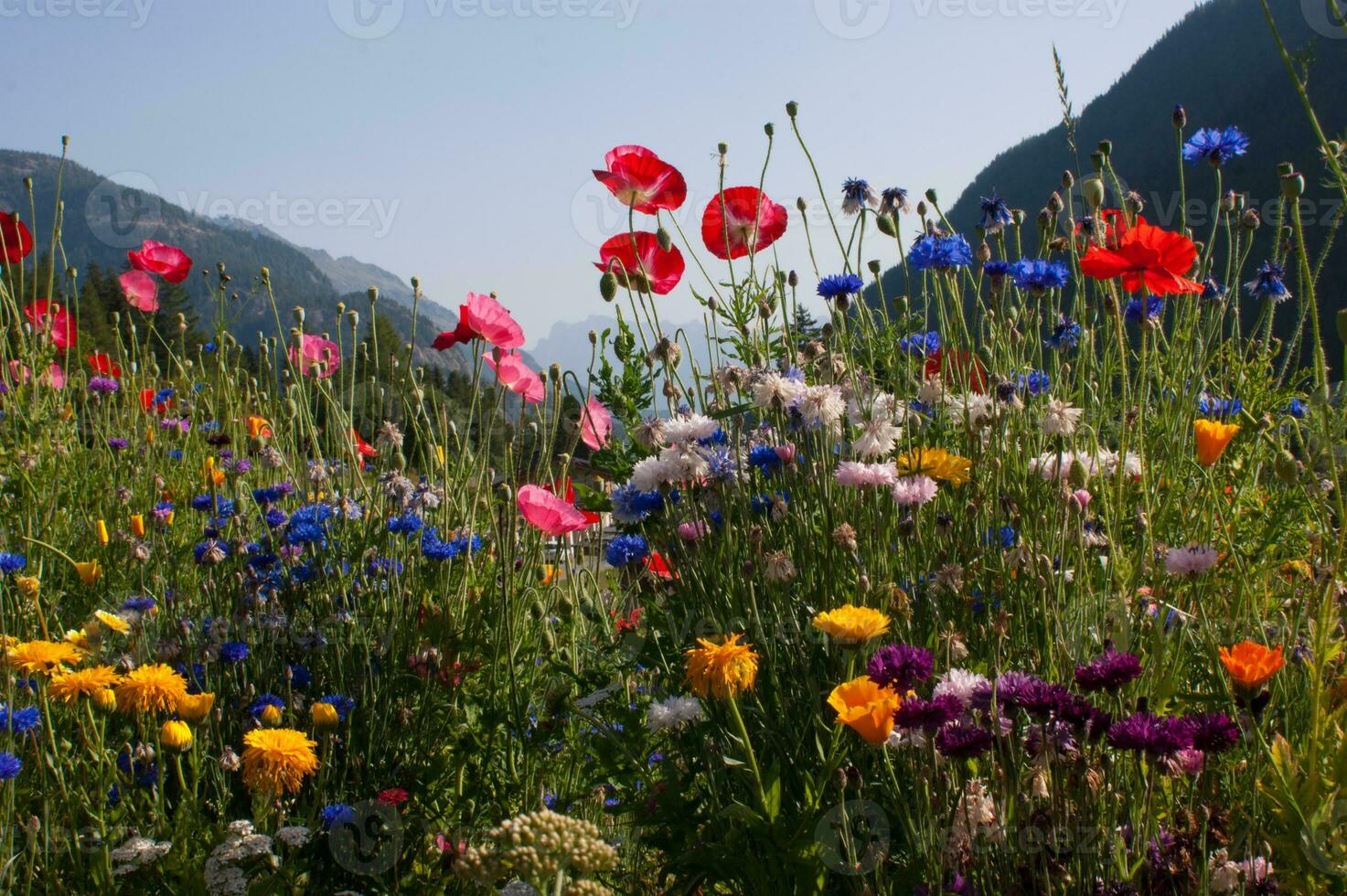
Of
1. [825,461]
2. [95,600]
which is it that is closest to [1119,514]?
[825,461]

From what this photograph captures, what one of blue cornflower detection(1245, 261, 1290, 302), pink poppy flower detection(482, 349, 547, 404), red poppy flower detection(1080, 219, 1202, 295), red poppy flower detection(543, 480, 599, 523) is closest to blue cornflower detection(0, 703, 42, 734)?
red poppy flower detection(543, 480, 599, 523)

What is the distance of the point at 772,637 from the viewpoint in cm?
190

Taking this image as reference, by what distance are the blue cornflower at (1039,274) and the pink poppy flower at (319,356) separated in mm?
2289

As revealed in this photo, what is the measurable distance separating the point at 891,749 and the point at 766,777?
0.24 m

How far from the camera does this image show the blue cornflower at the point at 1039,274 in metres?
2.26

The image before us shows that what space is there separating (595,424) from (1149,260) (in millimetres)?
1484

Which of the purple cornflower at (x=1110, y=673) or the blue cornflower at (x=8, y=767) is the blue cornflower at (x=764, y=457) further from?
the blue cornflower at (x=8, y=767)

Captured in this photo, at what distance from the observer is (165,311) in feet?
142

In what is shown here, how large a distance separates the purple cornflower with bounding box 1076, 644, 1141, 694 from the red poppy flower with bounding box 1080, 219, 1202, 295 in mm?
880

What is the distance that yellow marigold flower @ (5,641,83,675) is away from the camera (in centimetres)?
178

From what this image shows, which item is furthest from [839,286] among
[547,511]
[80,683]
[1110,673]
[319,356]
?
[319,356]

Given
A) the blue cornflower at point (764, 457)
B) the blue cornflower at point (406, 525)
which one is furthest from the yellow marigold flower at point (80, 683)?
the blue cornflower at point (764, 457)

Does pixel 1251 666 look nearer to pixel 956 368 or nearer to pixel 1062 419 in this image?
pixel 1062 419

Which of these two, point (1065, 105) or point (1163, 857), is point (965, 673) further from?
point (1065, 105)
